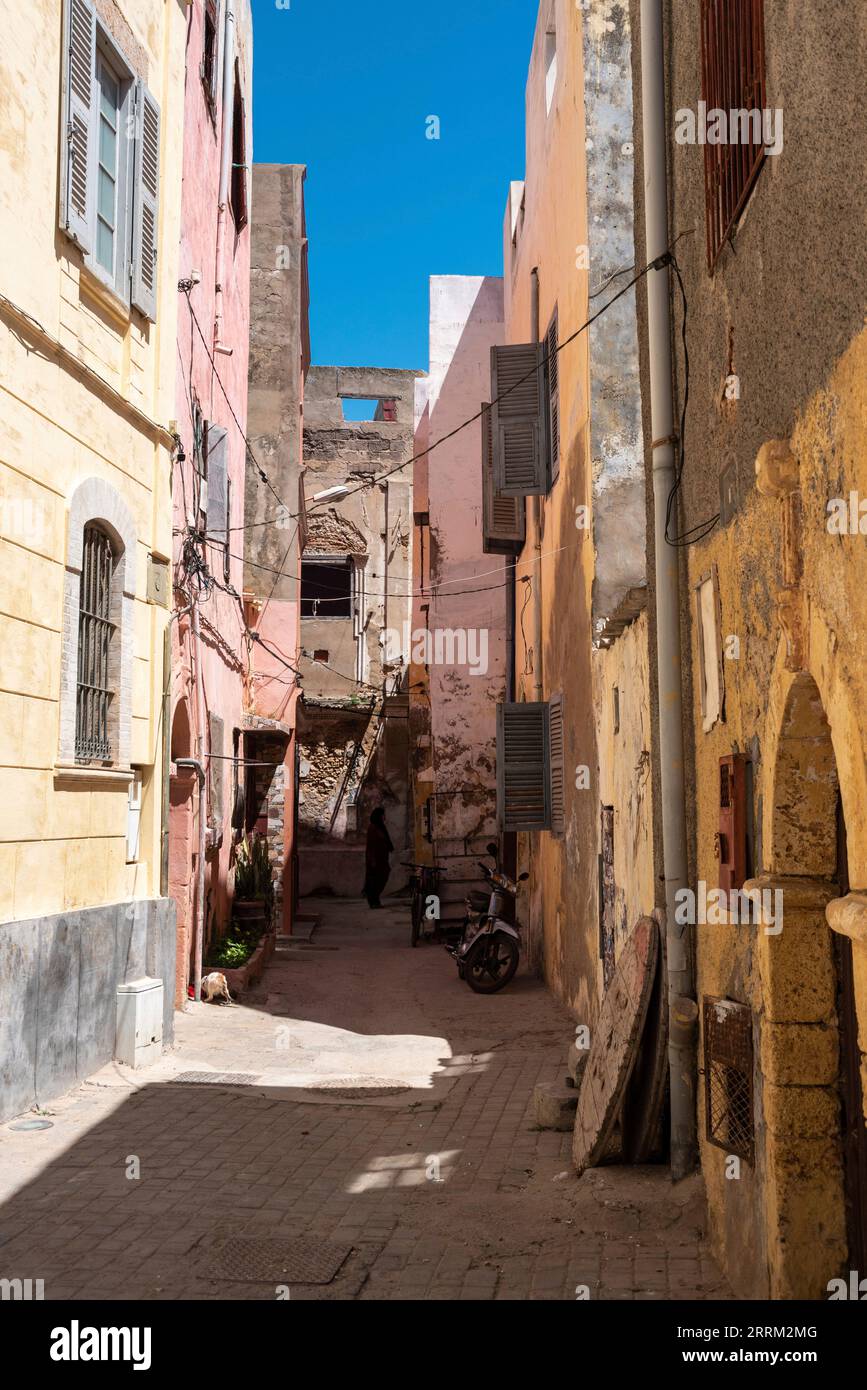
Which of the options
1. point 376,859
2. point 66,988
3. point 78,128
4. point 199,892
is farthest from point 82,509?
point 376,859

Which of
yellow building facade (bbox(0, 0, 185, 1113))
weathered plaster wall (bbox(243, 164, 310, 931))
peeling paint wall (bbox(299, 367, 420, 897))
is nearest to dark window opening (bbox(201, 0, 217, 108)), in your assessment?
yellow building facade (bbox(0, 0, 185, 1113))

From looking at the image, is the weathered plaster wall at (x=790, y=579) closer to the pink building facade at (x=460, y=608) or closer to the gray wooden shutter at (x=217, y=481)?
the gray wooden shutter at (x=217, y=481)

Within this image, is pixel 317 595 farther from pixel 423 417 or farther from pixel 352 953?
pixel 352 953

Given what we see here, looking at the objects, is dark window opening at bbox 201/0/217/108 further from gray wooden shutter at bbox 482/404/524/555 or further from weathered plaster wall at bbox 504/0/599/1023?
gray wooden shutter at bbox 482/404/524/555

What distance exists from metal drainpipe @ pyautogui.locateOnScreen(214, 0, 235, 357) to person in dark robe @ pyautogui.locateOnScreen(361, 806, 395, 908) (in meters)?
11.8

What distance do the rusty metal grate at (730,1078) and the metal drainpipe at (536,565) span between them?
8.68 metres

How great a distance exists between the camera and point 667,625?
19.7 feet

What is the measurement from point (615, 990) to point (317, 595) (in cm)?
2647

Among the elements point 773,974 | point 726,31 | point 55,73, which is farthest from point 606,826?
point 55,73

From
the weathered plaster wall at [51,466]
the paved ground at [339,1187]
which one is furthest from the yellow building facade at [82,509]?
the paved ground at [339,1187]

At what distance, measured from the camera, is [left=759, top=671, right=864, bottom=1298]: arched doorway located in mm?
4086

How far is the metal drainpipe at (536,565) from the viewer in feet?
45.3

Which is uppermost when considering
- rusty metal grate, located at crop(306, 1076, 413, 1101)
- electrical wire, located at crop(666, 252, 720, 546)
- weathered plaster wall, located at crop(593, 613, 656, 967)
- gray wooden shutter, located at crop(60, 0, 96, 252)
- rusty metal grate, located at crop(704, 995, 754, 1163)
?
gray wooden shutter, located at crop(60, 0, 96, 252)

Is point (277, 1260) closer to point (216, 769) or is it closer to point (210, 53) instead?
point (216, 769)
